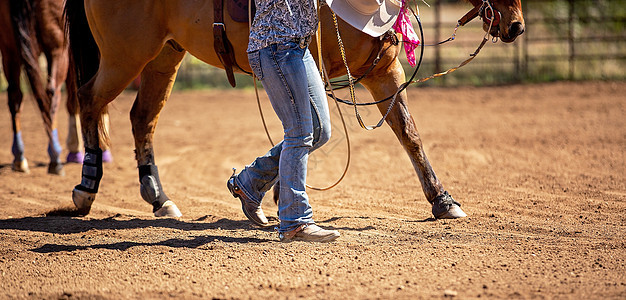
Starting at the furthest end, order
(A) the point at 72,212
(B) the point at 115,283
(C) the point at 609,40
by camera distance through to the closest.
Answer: (C) the point at 609,40 < (A) the point at 72,212 < (B) the point at 115,283

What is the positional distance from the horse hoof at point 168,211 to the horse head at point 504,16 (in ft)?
8.77

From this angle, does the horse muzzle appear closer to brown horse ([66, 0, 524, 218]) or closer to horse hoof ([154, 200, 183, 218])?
brown horse ([66, 0, 524, 218])

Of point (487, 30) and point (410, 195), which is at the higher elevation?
point (487, 30)

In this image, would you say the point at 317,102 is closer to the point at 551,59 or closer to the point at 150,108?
the point at 150,108

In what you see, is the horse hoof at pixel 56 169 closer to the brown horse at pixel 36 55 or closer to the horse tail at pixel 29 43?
the brown horse at pixel 36 55

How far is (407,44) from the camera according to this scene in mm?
4508

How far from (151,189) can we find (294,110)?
1.91 metres

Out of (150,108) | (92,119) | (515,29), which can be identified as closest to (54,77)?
(150,108)

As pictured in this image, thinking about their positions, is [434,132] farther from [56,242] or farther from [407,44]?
[56,242]

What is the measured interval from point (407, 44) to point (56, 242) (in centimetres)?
269

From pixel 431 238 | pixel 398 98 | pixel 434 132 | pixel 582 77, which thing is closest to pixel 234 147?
pixel 434 132

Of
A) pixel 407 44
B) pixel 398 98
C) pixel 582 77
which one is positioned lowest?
pixel 582 77

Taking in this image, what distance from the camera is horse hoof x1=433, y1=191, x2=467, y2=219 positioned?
4672 millimetres

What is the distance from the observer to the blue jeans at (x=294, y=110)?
12.2ft
